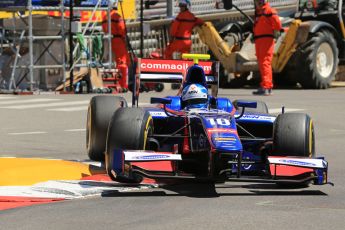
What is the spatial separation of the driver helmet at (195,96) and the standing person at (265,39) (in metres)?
10.9

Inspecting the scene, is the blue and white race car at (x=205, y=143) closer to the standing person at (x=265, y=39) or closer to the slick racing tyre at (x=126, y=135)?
the slick racing tyre at (x=126, y=135)

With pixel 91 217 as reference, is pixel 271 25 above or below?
above

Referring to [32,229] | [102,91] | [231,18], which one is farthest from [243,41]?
[32,229]

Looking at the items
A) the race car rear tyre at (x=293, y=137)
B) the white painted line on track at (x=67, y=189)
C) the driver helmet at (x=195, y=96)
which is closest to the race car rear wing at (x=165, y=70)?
the driver helmet at (x=195, y=96)

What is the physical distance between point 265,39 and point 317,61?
2.16 meters

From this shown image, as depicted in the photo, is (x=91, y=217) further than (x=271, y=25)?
No

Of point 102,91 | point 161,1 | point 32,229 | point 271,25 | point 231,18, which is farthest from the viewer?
point 161,1

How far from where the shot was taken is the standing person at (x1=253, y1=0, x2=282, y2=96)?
2066cm

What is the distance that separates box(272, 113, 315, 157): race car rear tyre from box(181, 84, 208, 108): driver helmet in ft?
3.04

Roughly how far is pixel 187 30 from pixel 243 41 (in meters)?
1.34

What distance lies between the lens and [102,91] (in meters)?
22.6

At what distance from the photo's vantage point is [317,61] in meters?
22.5

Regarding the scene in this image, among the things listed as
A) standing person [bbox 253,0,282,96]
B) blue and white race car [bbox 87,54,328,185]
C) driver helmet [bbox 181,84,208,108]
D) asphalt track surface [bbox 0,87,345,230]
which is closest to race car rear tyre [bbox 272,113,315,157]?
blue and white race car [bbox 87,54,328,185]

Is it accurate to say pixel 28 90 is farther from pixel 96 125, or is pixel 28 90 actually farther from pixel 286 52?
pixel 96 125
